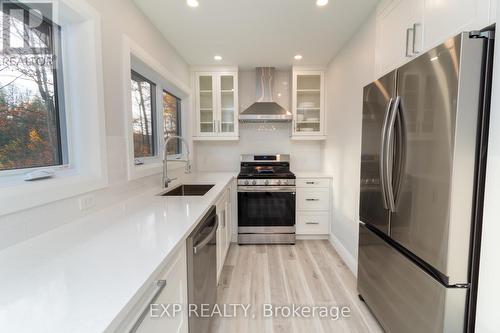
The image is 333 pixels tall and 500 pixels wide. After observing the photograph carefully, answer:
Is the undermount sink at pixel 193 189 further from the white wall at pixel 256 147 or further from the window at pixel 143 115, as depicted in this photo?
the white wall at pixel 256 147

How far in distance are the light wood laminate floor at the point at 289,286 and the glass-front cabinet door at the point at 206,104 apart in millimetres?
1697

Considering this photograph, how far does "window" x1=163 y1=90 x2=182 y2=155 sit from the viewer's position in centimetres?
272

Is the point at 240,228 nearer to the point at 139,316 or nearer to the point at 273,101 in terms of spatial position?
the point at 273,101

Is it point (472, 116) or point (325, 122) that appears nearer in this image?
point (472, 116)

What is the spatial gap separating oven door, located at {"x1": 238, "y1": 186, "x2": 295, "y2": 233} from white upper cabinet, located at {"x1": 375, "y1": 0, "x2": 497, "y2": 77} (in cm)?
173

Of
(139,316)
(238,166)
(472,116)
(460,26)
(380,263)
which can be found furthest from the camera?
(238,166)

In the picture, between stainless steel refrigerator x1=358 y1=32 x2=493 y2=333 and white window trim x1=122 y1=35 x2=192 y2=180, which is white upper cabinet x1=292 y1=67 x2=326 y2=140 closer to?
white window trim x1=122 y1=35 x2=192 y2=180

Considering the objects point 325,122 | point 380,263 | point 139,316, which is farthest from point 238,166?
point 139,316

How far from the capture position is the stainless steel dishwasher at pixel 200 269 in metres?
1.13

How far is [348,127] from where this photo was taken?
8.13 ft

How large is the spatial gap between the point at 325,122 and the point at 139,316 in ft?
10.3

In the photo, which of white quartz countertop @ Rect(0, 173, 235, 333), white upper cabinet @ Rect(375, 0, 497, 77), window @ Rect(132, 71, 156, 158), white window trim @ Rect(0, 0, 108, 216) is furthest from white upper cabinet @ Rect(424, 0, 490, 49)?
window @ Rect(132, 71, 156, 158)

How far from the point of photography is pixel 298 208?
10.2ft

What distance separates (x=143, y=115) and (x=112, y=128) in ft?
2.45
